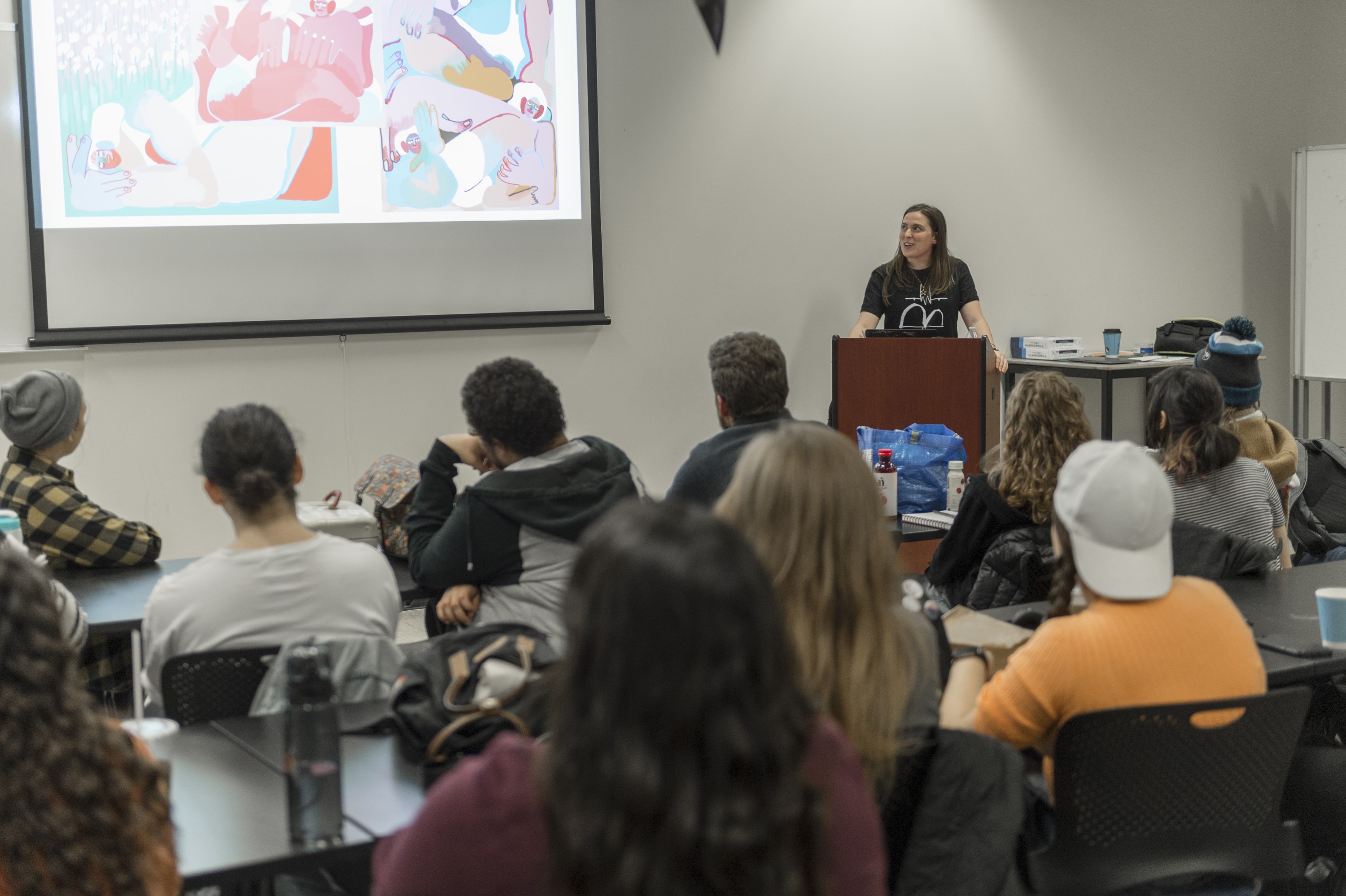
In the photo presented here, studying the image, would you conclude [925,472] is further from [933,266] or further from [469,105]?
[469,105]

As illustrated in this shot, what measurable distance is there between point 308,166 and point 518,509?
2.84 m

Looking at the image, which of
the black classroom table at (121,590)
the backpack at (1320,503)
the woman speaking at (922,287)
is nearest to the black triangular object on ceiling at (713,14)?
the black classroom table at (121,590)

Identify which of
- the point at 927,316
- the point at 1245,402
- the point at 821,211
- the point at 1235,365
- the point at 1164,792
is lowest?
the point at 1164,792

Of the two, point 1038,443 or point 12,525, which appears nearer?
point 12,525

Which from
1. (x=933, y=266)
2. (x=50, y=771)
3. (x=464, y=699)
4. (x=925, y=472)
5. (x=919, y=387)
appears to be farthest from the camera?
(x=933, y=266)

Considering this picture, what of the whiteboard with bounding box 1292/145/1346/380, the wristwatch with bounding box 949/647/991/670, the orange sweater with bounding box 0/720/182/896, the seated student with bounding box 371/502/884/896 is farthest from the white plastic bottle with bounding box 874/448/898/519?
the whiteboard with bounding box 1292/145/1346/380

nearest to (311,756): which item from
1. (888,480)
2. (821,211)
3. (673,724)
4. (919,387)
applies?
(673,724)

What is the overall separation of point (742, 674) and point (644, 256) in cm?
483

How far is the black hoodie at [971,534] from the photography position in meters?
2.88

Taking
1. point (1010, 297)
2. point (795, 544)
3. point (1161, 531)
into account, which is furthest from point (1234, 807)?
point (1010, 297)

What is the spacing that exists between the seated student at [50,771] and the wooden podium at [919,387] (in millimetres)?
3779

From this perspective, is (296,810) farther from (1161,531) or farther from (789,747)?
(1161,531)

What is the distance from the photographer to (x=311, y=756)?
145cm

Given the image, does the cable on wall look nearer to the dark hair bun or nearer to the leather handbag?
the dark hair bun
